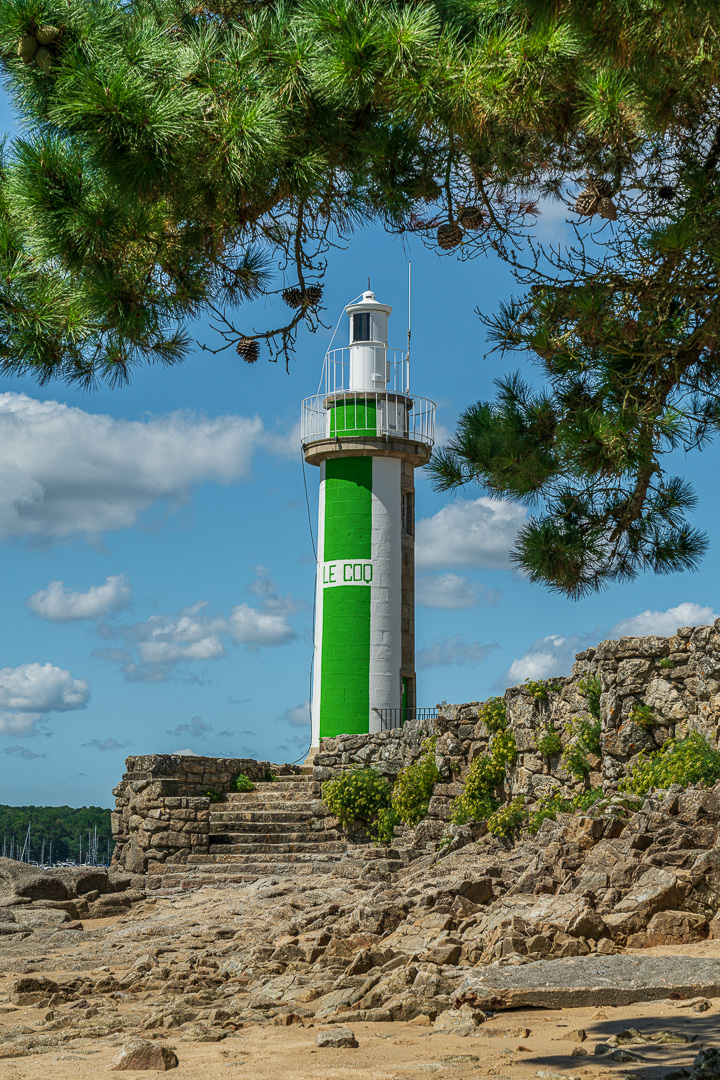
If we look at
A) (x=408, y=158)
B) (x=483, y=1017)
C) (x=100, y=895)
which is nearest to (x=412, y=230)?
(x=408, y=158)

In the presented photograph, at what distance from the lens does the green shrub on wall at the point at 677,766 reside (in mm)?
10234

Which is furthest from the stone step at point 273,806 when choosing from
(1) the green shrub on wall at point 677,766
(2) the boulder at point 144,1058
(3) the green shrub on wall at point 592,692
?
(2) the boulder at point 144,1058

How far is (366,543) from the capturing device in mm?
21734

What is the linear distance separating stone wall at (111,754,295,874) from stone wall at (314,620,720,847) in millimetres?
3242

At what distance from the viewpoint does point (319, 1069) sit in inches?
180

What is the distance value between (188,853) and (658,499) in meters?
10.5

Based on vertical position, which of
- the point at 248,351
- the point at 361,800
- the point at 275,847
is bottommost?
the point at 275,847

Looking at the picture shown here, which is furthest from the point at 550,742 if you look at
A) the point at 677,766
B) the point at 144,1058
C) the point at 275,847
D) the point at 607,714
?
the point at 144,1058

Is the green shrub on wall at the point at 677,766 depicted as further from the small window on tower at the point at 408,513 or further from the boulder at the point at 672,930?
the small window on tower at the point at 408,513

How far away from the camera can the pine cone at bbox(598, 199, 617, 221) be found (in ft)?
19.4

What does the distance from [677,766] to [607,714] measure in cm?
145

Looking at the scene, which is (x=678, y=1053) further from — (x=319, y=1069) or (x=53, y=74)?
(x=53, y=74)

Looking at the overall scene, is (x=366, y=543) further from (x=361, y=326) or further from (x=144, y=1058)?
(x=144, y=1058)

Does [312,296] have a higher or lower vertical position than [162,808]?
higher
